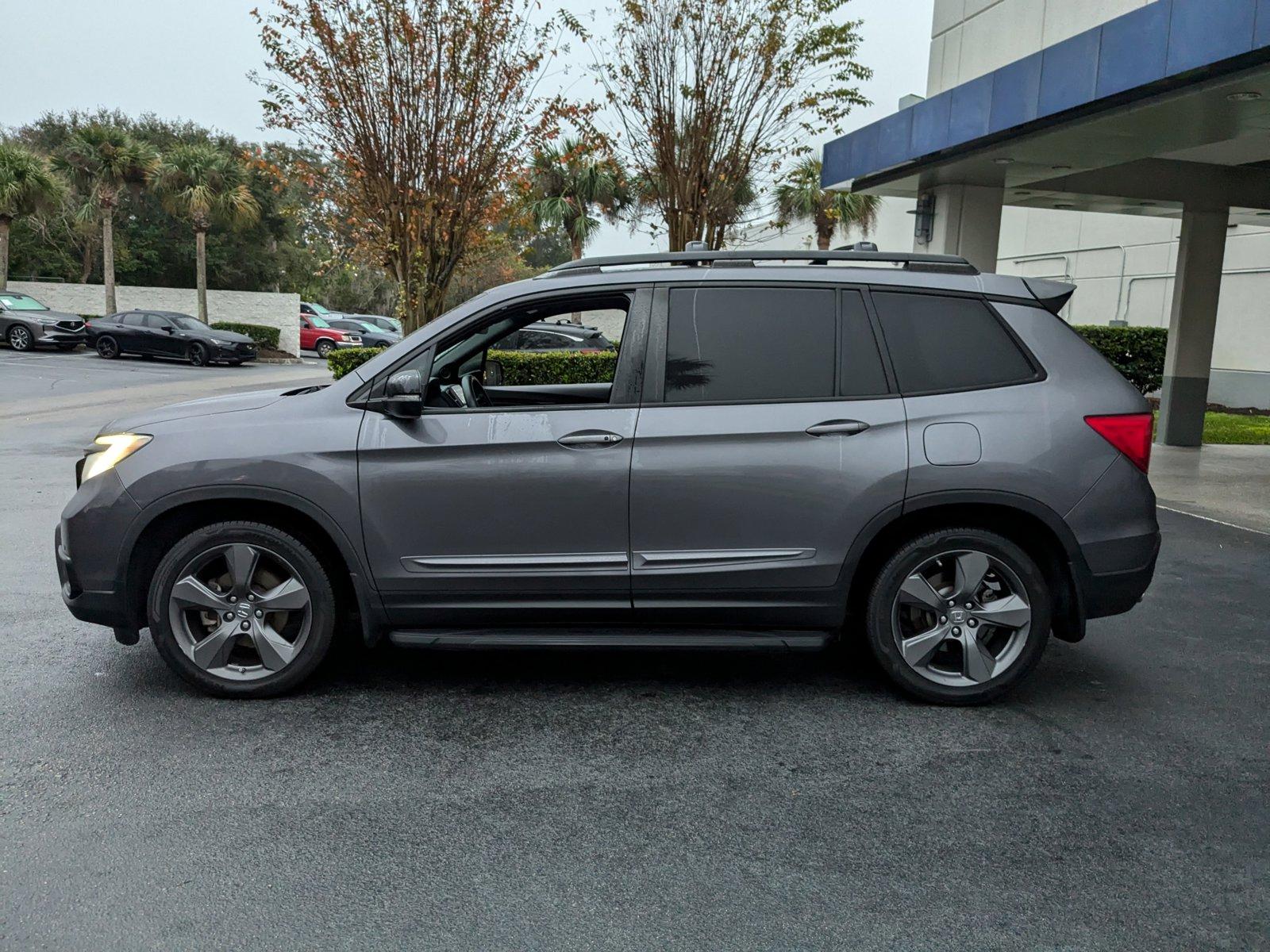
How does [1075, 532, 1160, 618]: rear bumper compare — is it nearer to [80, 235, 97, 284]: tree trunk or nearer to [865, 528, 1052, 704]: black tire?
[865, 528, 1052, 704]: black tire

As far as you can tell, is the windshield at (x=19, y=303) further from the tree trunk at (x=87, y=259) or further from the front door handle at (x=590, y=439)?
the front door handle at (x=590, y=439)

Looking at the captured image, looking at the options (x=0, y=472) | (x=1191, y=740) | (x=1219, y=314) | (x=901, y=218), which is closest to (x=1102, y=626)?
(x=1191, y=740)

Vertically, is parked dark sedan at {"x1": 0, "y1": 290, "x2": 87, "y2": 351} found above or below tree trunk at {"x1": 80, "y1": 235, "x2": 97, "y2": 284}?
below

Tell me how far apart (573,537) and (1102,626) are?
3.21 m

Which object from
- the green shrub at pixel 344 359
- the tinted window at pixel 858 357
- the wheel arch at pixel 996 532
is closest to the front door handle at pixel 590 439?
the tinted window at pixel 858 357

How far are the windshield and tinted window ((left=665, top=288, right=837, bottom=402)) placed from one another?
99.9 feet

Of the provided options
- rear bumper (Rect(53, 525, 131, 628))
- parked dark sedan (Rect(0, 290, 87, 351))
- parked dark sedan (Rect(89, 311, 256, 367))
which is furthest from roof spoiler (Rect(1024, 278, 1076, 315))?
parked dark sedan (Rect(0, 290, 87, 351))

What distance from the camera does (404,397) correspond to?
4191 millimetres

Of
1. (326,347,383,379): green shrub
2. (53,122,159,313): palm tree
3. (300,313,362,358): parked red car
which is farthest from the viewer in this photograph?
(300,313,362,358): parked red car

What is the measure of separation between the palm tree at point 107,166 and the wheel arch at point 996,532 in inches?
1398

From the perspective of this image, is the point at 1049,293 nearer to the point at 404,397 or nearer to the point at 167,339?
the point at 404,397

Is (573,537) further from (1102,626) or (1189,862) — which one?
(1102,626)

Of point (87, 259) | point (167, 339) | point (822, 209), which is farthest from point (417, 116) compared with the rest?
point (87, 259)

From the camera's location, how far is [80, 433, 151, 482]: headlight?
4336 millimetres
